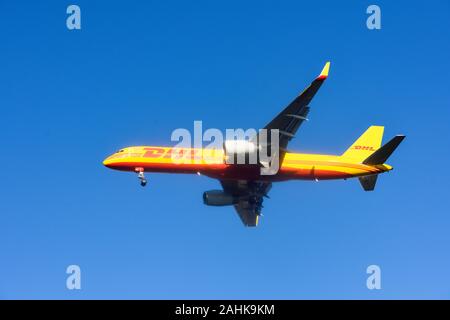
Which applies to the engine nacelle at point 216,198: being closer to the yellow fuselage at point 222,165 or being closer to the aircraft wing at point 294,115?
the yellow fuselage at point 222,165

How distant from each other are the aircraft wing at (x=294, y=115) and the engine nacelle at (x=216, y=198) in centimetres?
956

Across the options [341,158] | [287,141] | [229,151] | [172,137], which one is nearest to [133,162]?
[172,137]

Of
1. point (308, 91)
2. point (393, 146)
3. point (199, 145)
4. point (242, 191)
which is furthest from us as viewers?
point (242, 191)

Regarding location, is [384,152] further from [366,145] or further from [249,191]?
[249,191]

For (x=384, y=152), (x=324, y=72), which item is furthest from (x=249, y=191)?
(x=324, y=72)

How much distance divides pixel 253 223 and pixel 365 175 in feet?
48.8

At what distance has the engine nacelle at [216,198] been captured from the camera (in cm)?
7481

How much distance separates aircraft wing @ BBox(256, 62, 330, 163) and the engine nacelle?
31.4ft

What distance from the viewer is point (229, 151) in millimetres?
65938

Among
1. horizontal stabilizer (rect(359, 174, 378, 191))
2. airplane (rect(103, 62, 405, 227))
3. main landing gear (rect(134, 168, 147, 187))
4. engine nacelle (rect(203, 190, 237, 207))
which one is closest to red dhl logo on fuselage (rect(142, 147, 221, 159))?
airplane (rect(103, 62, 405, 227))

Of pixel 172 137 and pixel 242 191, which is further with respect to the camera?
pixel 242 191

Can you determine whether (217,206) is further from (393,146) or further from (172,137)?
(393,146)

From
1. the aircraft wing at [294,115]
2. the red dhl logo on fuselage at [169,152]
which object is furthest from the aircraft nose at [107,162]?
the aircraft wing at [294,115]

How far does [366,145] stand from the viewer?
72375 mm
